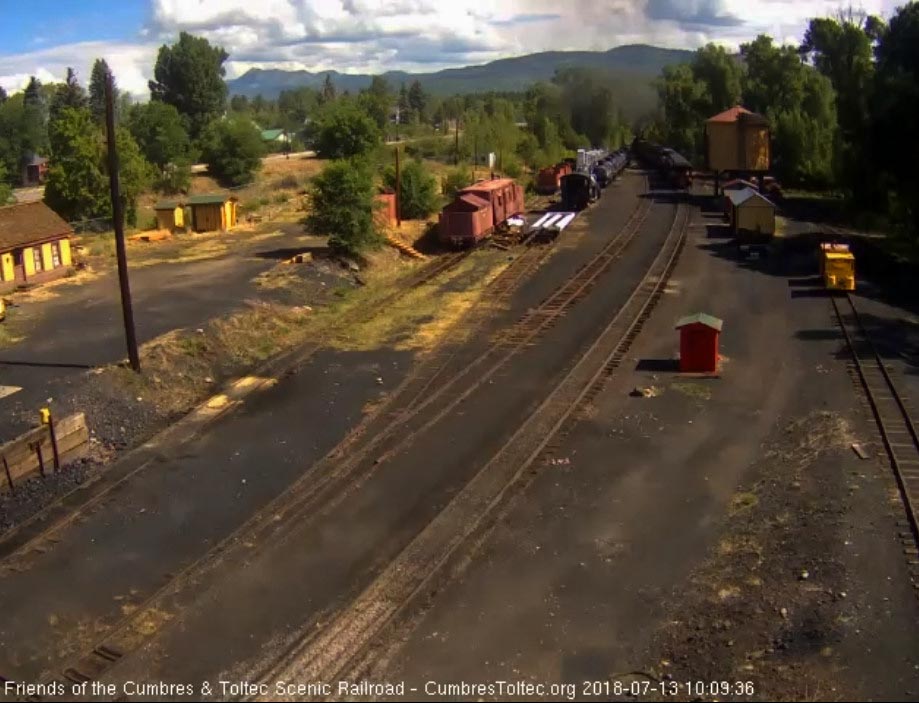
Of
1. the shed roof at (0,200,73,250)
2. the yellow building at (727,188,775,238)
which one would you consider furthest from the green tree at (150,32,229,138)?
the yellow building at (727,188,775,238)

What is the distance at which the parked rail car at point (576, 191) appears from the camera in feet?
167

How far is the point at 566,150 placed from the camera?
3307 inches

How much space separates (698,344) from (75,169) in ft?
114

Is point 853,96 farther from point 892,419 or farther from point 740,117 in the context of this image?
point 892,419

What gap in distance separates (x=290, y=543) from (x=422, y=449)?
4.25 m

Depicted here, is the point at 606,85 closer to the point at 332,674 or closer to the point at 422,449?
the point at 422,449

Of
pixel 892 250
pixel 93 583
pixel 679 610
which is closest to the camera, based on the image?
pixel 679 610

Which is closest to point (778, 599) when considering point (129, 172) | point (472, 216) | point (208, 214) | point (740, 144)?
point (472, 216)

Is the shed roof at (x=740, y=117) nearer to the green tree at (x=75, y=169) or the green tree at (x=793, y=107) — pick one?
the green tree at (x=793, y=107)

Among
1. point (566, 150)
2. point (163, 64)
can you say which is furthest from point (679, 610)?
point (163, 64)

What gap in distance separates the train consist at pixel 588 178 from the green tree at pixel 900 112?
17.4 meters

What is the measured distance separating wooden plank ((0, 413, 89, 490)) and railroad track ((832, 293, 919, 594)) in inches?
576

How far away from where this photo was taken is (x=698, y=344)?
21781 millimetres
